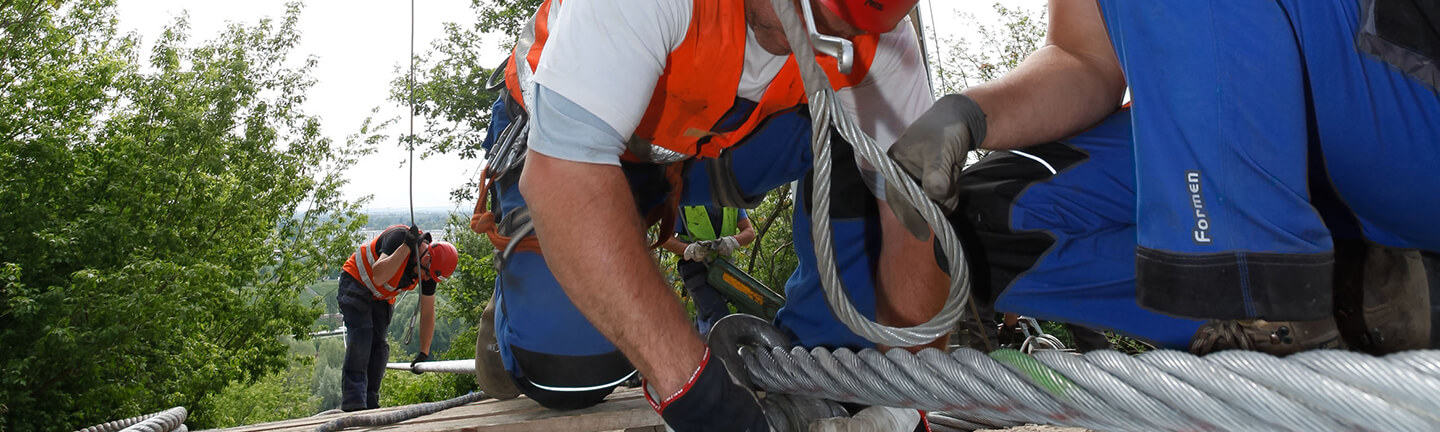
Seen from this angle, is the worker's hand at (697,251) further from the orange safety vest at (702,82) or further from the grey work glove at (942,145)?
the grey work glove at (942,145)

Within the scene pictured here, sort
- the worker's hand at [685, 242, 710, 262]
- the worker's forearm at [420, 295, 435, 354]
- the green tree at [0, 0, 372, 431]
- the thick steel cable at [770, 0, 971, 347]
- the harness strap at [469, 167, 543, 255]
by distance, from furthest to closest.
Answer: the green tree at [0, 0, 372, 431]
the worker's forearm at [420, 295, 435, 354]
the worker's hand at [685, 242, 710, 262]
the harness strap at [469, 167, 543, 255]
the thick steel cable at [770, 0, 971, 347]

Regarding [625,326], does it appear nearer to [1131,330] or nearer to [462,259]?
[1131,330]

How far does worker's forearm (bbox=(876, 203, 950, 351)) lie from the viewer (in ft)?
5.69

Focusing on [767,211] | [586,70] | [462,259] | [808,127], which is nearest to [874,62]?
[808,127]

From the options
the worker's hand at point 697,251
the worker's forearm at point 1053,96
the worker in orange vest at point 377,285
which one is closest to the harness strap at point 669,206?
the worker's forearm at point 1053,96

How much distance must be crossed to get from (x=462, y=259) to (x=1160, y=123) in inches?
594

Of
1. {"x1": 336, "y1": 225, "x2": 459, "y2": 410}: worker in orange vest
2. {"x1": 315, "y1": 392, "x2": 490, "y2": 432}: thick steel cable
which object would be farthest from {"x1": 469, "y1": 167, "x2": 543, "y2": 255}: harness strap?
{"x1": 336, "y1": 225, "x2": 459, "y2": 410}: worker in orange vest

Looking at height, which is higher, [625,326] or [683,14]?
[683,14]

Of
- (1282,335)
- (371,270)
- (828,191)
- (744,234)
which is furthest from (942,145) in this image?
(371,270)

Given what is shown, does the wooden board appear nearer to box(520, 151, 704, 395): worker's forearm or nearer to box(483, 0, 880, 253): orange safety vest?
box(483, 0, 880, 253): orange safety vest

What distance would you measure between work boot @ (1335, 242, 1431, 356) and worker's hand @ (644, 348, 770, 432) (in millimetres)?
827

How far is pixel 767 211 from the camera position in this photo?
10.4 m

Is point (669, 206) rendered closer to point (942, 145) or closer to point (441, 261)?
point (942, 145)

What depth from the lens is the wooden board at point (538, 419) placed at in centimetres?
247
